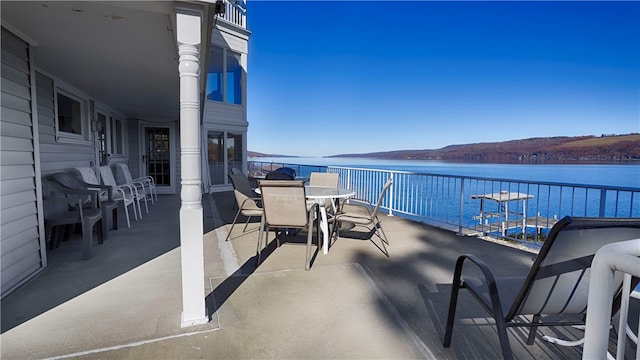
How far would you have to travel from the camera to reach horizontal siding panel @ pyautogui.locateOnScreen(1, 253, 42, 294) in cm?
238

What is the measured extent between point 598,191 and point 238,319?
375 cm

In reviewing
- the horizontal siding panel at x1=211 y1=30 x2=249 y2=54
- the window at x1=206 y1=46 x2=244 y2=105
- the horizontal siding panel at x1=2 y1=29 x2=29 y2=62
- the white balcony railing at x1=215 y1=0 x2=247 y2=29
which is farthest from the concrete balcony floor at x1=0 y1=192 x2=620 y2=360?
the white balcony railing at x1=215 y1=0 x2=247 y2=29

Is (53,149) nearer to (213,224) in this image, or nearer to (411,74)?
(213,224)

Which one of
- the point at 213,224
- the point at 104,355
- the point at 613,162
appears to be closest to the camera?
the point at 104,355

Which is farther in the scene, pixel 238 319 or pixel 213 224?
pixel 213 224

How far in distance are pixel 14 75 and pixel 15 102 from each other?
0.74ft

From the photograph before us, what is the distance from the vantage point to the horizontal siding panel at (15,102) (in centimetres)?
241

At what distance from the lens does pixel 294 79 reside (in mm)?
19125

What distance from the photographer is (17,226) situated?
2.56 m

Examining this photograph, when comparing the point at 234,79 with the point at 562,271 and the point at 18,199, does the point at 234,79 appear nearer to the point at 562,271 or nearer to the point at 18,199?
the point at 18,199

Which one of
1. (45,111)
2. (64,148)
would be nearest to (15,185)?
(45,111)

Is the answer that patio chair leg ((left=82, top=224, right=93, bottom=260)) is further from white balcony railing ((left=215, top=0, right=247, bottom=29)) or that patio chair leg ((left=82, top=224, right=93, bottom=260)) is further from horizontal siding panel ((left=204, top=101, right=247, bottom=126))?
white balcony railing ((left=215, top=0, right=247, bottom=29))

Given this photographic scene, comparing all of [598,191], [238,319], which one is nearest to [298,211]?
[238,319]

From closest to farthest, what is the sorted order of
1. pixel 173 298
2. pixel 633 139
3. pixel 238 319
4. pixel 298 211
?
pixel 238 319, pixel 173 298, pixel 298 211, pixel 633 139
